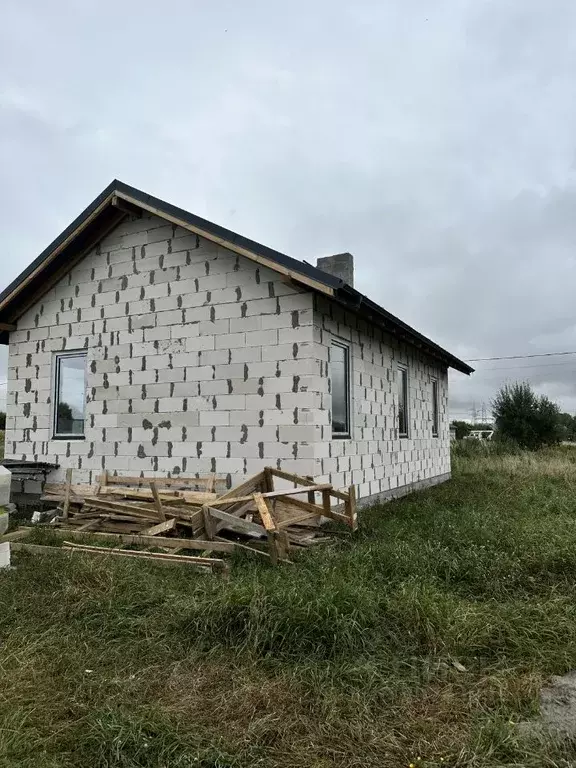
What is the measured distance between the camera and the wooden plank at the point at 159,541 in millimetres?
5977

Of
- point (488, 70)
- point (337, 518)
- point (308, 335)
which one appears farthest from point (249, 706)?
point (488, 70)

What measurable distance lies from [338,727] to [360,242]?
17509 mm

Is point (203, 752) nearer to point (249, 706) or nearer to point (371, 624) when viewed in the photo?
point (249, 706)

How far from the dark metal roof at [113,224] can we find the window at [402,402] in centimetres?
85

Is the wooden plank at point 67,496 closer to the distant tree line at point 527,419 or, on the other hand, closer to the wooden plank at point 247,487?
the wooden plank at point 247,487

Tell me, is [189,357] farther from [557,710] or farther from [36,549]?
[557,710]

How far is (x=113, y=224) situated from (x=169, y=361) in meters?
2.85

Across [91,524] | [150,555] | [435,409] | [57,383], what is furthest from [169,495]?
[435,409]

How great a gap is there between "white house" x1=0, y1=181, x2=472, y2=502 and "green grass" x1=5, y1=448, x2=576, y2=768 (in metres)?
2.73

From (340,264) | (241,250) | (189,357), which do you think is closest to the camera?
(241,250)

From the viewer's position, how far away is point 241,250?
7691 mm

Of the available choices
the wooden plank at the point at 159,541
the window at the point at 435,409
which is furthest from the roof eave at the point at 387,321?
the wooden plank at the point at 159,541

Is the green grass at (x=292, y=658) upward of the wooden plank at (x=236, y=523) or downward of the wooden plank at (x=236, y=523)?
downward

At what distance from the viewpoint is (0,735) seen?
2.64 metres
